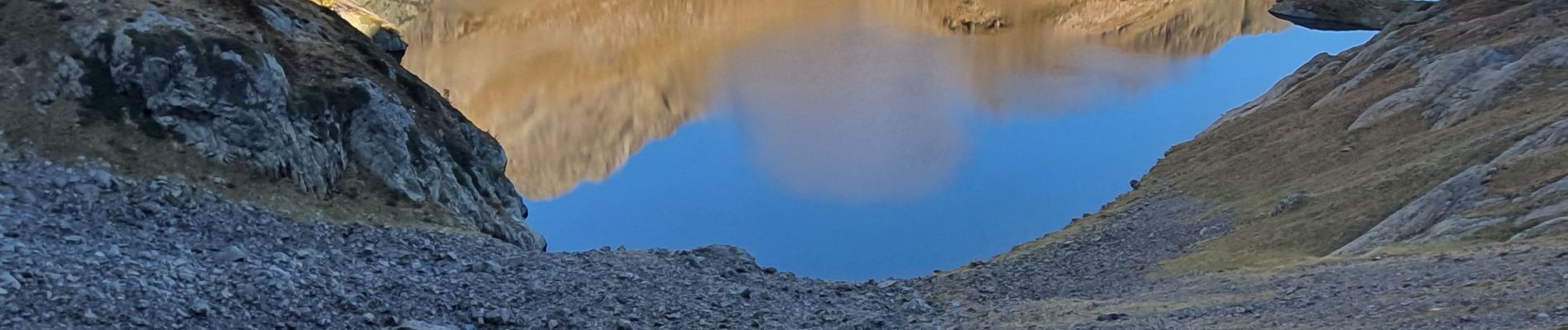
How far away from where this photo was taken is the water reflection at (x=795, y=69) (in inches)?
2899

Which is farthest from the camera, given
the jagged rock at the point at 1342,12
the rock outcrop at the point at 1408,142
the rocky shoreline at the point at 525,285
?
the jagged rock at the point at 1342,12

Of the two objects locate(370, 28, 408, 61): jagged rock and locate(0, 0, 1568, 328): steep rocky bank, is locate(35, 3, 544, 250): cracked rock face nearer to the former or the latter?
locate(0, 0, 1568, 328): steep rocky bank

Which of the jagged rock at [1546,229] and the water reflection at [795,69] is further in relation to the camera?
the water reflection at [795,69]

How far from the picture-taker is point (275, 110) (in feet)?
115

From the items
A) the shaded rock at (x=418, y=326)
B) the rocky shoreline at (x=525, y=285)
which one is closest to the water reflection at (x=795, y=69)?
the rocky shoreline at (x=525, y=285)

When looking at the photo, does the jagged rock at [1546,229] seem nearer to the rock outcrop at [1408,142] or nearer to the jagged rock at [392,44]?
the rock outcrop at [1408,142]

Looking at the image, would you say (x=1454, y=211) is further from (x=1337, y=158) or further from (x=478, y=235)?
(x=478, y=235)

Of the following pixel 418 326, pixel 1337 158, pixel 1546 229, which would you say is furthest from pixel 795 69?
pixel 418 326

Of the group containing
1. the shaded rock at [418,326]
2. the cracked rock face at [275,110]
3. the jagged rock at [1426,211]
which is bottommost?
the shaded rock at [418,326]

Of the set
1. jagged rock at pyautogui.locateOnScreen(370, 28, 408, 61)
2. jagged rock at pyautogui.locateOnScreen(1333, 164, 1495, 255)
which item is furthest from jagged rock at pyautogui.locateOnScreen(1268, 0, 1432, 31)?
jagged rock at pyautogui.locateOnScreen(1333, 164, 1495, 255)

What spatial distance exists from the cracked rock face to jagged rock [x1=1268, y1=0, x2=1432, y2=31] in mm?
86518

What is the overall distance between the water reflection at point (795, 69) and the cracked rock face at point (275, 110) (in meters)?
24.2

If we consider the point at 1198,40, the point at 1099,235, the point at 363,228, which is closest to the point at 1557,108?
the point at 1099,235

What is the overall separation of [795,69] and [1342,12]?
45975 millimetres
